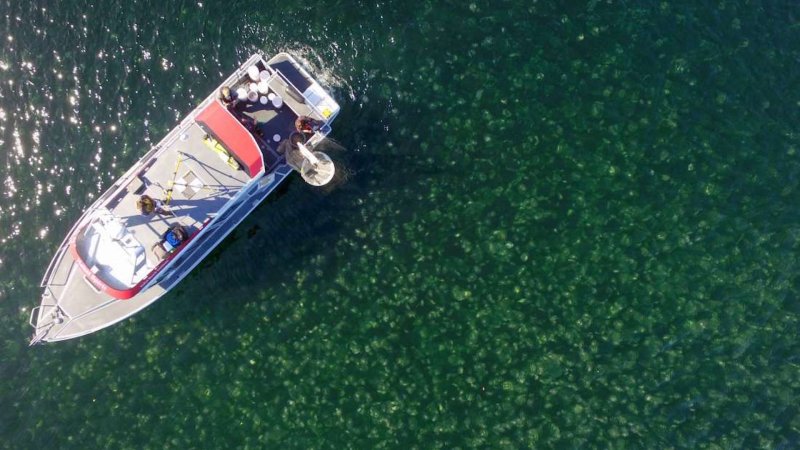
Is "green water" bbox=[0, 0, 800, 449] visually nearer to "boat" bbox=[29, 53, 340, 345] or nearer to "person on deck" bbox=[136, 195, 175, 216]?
"boat" bbox=[29, 53, 340, 345]

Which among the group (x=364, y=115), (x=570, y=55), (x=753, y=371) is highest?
(x=364, y=115)

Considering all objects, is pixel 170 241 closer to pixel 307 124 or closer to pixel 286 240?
pixel 286 240

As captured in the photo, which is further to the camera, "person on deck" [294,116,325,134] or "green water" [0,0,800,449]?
"green water" [0,0,800,449]

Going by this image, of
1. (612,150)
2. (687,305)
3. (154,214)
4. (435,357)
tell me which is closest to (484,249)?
(435,357)

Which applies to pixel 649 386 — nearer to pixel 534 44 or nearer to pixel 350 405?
pixel 350 405

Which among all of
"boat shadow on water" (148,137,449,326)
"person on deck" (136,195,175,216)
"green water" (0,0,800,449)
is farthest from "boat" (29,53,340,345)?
"green water" (0,0,800,449)

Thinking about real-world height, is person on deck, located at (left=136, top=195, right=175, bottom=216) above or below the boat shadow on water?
above
